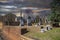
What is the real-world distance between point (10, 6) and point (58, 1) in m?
0.82

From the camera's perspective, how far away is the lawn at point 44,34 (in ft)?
6.51

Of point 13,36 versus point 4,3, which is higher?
point 4,3

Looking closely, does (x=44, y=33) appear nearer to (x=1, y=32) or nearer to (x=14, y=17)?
(x=14, y=17)

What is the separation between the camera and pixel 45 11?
2125 millimetres

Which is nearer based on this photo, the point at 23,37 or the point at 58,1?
the point at 23,37

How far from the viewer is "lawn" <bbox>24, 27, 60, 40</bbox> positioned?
6.51ft

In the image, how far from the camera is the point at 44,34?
2.03 m

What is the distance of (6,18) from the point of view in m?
2.03

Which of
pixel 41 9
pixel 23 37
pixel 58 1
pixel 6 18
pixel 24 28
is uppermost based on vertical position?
pixel 58 1

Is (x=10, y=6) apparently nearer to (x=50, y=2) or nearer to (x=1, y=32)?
(x=1, y=32)

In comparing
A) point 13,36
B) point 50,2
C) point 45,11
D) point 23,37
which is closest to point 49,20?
point 45,11

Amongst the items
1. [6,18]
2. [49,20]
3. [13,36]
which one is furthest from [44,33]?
[6,18]

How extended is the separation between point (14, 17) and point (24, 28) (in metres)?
0.25

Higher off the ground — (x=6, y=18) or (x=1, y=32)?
(x=6, y=18)
